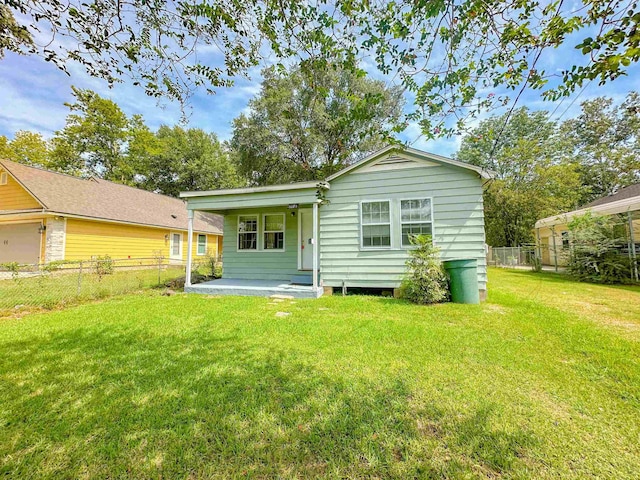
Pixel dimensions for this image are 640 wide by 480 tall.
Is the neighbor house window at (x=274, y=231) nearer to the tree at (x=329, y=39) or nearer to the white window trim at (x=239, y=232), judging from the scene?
the white window trim at (x=239, y=232)

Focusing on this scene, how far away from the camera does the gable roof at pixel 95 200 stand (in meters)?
11.7

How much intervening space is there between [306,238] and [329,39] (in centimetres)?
643

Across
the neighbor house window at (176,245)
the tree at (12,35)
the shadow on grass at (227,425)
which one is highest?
the tree at (12,35)

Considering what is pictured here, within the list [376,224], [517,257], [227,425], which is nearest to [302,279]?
[376,224]

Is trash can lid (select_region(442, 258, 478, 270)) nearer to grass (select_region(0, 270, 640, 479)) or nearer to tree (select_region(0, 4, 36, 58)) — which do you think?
grass (select_region(0, 270, 640, 479))

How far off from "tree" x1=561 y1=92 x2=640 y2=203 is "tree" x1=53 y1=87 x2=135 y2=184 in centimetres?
3851

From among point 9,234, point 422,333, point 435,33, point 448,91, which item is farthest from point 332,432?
point 9,234

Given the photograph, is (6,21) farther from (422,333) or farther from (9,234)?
(9,234)

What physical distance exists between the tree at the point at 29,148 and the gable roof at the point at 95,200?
48.1 feet

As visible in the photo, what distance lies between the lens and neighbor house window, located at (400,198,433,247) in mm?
6871

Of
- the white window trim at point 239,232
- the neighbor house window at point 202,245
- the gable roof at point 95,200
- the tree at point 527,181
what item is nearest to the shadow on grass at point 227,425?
the white window trim at point 239,232

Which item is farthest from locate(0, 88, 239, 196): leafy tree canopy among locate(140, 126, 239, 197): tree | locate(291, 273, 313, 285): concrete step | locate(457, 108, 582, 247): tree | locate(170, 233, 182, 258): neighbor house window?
locate(457, 108, 582, 247): tree

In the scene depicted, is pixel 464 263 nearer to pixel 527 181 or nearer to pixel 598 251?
pixel 598 251

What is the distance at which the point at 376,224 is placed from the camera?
7234 mm
